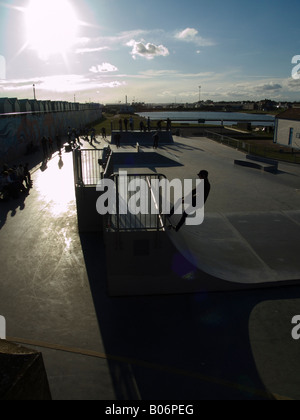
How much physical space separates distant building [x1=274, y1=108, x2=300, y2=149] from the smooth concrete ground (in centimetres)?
3729

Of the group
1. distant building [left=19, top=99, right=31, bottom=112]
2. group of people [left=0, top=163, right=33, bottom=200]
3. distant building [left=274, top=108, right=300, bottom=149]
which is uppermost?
distant building [left=19, top=99, right=31, bottom=112]

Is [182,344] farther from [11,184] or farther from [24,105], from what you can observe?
[24,105]

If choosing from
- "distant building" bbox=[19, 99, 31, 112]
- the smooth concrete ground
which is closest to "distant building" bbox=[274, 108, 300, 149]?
"distant building" bbox=[19, 99, 31, 112]

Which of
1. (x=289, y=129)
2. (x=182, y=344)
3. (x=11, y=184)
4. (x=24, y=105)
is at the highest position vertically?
(x=24, y=105)

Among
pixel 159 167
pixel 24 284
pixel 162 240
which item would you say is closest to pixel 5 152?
pixel 159 167

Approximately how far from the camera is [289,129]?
39.9m

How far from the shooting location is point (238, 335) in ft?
17.7

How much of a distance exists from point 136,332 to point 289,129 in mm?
41387

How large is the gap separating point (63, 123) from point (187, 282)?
4132 cm

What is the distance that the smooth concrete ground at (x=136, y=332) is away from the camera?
14.3 ft

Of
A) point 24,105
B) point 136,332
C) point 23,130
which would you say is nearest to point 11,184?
point 136,332

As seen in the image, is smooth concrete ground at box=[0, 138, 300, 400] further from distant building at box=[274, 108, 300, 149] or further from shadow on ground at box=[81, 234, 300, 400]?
distant building at box=[274, 108, 300, 149]

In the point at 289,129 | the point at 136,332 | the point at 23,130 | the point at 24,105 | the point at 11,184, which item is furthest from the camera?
the point at 289,129

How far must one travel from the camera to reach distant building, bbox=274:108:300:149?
127ft
